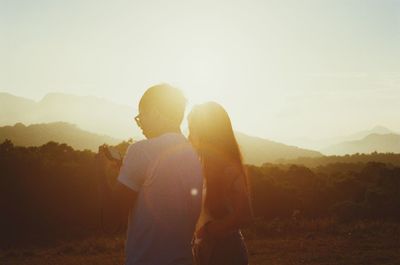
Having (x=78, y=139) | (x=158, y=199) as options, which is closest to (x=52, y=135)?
(x=78, y=139)

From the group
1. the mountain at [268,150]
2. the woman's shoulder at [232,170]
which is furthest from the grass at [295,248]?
the mountain at [268,150]

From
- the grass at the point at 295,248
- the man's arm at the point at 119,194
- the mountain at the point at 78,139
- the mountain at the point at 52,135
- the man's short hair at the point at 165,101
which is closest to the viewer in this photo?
the man's arm at the point at 119,194

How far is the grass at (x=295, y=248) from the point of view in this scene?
39.1 feet

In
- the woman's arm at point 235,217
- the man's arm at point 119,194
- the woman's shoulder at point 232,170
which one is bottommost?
the woman's arm at point 235,217

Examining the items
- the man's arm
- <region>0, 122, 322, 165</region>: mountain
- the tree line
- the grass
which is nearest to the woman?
the man's arm

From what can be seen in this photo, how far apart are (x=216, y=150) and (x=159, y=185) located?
0.97 metres

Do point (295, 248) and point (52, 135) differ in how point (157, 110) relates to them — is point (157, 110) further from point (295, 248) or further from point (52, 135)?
point (52, 135)

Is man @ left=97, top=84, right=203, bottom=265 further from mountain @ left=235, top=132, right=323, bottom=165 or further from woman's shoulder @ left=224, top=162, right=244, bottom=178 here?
mountain @ left=235, top=132, right=323, bottom=165

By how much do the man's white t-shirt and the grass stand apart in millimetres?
9452

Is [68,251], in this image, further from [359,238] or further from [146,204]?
[146,204]

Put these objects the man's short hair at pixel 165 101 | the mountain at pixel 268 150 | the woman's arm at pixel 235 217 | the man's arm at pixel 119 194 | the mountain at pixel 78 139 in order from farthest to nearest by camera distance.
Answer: the mountain at pixel 268 150 < the mountain at pixel 78 139 < the woman's arm at pixel 235 217 < the man's short hair at pixel 165 101 < the man's arm at pixel 119 194

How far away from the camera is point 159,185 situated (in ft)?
8.22

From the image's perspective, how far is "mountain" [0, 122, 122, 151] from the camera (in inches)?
2734

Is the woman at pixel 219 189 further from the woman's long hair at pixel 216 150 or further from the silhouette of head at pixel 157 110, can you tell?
the silhouette of head at pixel 157 110
